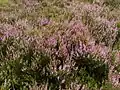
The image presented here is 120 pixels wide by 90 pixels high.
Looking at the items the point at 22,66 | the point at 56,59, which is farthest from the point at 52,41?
the point at 22,66

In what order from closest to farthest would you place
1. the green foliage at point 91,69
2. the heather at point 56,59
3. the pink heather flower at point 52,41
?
1. the heather at point 56,59
2. the green foliage at point 91,69
3. the pink heather flower at point 52,41

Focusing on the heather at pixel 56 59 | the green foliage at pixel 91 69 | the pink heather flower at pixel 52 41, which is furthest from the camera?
the pink heather flower at pixel 52 41

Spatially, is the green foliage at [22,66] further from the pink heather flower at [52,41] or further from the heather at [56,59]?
the pink heather flower at [52,41]

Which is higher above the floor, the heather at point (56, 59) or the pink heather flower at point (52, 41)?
the pink heather flower at point (52, 41)

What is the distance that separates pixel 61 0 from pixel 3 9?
230 cm

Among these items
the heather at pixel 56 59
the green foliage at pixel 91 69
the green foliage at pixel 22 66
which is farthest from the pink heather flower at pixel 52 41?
the green foliage at pixel 91 69

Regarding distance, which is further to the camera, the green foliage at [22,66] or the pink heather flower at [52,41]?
the pink heather flower at [52,41]

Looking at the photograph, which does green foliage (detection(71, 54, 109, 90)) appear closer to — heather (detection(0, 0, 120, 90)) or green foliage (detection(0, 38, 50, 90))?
heather (detection(0, 0, 120, 90))

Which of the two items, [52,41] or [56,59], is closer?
[56,59]

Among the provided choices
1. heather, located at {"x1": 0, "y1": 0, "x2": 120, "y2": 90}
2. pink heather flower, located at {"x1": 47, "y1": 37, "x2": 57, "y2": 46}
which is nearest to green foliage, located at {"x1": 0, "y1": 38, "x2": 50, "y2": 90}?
heather, located at {"x1": 0, "y1": 0, "x2": 120, "y2": 90}

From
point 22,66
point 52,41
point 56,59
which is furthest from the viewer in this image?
point 52,41

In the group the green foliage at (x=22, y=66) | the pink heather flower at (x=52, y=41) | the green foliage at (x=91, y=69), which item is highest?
the pink heather flower at (x=52, y=41)

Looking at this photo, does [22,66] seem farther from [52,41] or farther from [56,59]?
[52,41]

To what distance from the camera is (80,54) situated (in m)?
4.86
